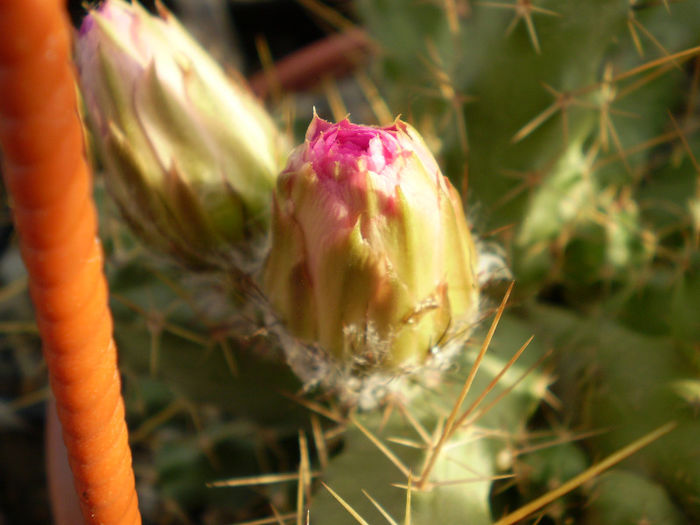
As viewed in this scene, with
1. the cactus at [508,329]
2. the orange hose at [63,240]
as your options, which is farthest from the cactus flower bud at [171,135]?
the orange hose at [63,240]

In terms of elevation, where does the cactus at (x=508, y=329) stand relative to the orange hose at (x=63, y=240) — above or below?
below

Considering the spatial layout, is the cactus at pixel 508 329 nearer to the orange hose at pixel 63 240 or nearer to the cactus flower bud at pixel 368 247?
the cactus flower bud at pixel 368 247

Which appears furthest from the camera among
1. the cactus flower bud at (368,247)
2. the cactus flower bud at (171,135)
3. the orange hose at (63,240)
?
the cactus flower bud at (171,135)

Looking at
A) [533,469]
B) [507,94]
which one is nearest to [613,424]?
[533,469]

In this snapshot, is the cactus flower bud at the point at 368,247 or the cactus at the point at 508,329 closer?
the cactus flower bud at the point at 368,247

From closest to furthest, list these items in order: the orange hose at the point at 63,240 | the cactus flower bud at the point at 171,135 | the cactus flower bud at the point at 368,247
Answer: the orange hose at the point at 63,240 → the cactus flower bud at the point at 368,247 → the cactus flower bud at the point at 171,135

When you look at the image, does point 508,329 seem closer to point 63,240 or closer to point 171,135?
point 171,135

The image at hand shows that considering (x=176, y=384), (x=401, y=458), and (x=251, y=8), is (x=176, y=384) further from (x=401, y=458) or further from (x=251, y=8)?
(x=251, y=8)
